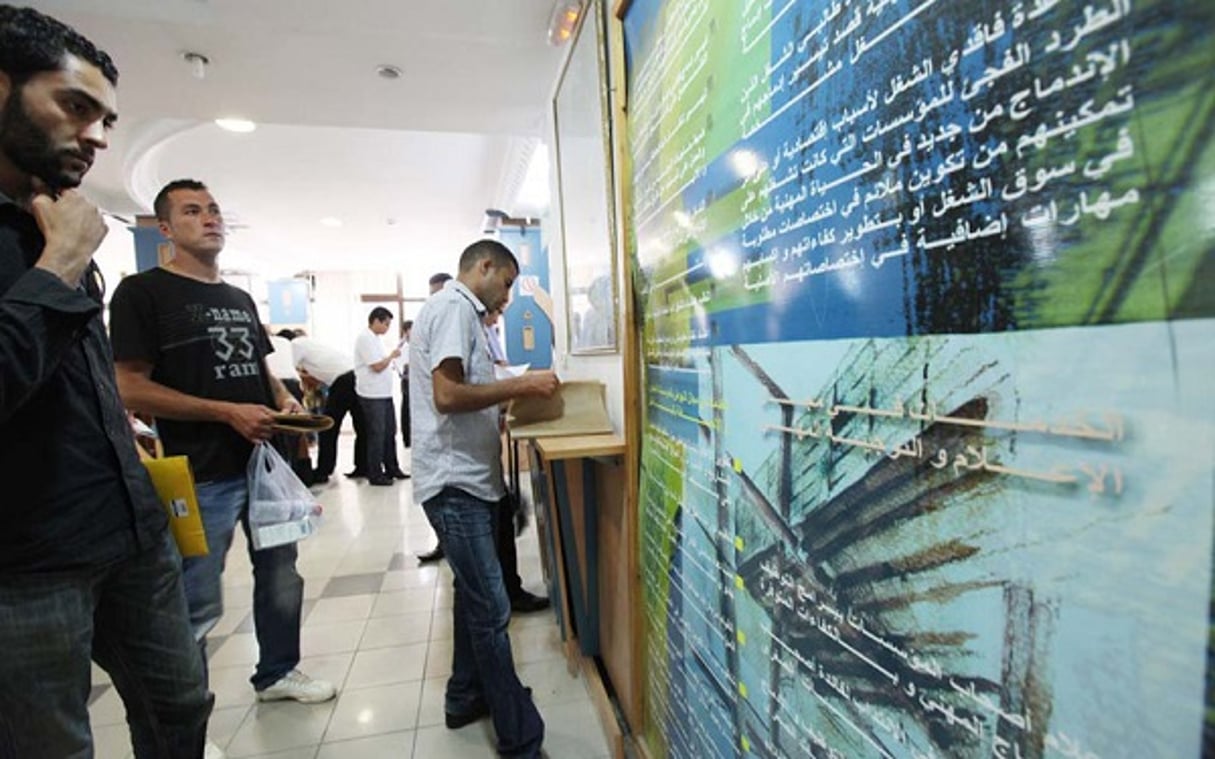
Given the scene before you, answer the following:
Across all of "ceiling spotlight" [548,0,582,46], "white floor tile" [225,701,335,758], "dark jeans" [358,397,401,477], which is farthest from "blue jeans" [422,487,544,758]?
"dark jeans" [358,397,401,477]

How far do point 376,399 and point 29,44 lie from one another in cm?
455

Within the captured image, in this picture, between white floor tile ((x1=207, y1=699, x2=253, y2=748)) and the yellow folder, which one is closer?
the yellow folder

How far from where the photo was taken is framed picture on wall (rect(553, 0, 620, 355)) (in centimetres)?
163

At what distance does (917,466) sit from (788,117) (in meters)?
0.46

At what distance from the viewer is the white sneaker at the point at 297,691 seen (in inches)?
78.3

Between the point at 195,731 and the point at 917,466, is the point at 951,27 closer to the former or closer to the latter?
the point at 917,466

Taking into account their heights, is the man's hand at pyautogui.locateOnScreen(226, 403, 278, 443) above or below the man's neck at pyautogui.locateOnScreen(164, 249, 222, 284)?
below

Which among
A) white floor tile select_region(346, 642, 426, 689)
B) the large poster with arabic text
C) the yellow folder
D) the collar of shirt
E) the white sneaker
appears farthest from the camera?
white floor tile select_region(346, 642, 426, 689)

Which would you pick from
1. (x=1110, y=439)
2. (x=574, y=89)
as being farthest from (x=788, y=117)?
(x=574, y=89)

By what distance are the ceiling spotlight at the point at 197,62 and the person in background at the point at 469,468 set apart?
174 cm

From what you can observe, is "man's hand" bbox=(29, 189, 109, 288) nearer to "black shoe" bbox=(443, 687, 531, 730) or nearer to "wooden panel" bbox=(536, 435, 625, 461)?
"wooden panel" bbox=(536, 435, 625, 461)

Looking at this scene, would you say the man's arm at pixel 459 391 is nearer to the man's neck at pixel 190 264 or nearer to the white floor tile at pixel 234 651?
the man's neck at pixel 190 264

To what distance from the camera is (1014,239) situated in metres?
0.44

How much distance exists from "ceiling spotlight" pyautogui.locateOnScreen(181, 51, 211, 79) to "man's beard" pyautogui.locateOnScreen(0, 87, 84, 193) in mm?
1820
